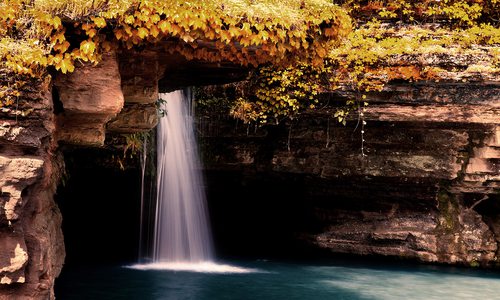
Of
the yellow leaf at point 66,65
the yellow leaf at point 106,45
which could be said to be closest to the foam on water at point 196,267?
the yellow leaf at point 106,45

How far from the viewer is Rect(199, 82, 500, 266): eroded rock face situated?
12.2 metres

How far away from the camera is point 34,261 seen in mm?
6238

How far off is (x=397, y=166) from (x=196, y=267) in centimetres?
530

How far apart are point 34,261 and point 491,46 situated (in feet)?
33.3

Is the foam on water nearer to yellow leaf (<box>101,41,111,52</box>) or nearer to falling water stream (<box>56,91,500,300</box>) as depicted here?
falling water stream (<box>56,91,500,300</box>)

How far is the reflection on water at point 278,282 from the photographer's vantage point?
10.5m

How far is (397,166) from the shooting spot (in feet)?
44.9

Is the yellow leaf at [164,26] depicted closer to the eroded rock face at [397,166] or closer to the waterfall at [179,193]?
the eroded rock face at [397,166]

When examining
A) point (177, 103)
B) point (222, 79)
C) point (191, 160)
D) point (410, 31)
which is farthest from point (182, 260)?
point (410, 31)

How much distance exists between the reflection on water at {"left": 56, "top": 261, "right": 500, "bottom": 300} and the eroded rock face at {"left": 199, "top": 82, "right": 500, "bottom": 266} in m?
1.12

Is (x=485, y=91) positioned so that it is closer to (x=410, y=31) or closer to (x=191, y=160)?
(x=410, y=31)

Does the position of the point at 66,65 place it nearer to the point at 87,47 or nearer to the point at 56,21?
the point at 87,47

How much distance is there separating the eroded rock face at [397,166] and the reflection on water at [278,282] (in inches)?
44.1

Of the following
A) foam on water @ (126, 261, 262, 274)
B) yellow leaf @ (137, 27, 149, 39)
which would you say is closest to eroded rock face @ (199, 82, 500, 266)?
foam on water @ (126, 261, 262, 274)
